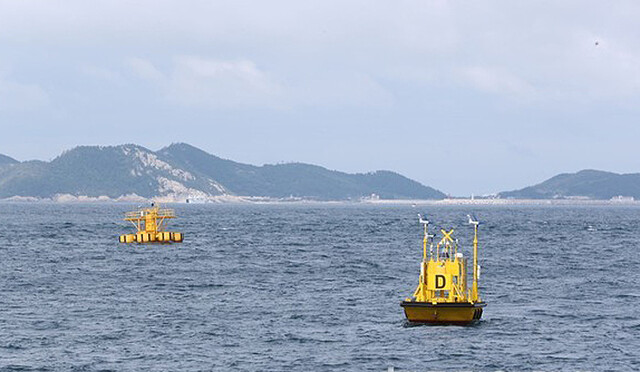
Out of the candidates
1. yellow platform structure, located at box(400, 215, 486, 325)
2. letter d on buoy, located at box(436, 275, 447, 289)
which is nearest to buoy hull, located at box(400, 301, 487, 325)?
yellow platform structure, located at box(400, 215, 486, 325)

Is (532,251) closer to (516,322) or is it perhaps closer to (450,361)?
(516,322)

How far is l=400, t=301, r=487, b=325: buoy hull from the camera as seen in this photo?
51.5 meters

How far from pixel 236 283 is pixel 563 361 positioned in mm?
35859

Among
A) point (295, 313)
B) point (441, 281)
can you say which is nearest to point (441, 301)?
point (441, 281)

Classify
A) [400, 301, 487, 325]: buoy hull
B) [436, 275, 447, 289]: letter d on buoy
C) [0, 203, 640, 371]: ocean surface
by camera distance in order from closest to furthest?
[0, 203, 640, 371]: ocean surface < [400, 301, 487, 325]: buoy hull < [436, 275, 447, 289]: letter d on buoy

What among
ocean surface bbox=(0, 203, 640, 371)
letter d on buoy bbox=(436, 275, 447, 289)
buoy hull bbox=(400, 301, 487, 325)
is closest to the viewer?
ocean surface bbox=(0, 203, 640, 371)

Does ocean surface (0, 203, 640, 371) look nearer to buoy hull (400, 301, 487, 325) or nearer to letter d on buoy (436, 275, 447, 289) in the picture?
buoy hull (400, 301, 487, 325)

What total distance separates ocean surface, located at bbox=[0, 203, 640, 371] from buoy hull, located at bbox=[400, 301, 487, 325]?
61 cm

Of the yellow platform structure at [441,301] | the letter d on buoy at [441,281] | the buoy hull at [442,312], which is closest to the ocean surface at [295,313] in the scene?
the buoy hull at [442,312]

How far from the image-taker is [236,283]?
76750 mm

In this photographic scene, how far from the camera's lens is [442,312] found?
51625mm

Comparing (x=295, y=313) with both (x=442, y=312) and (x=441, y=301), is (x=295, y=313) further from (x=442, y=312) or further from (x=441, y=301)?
(x=442, y=312)

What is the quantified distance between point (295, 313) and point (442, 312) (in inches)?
Answer: 415

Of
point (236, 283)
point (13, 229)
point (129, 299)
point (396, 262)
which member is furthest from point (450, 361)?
point (13, 229)
